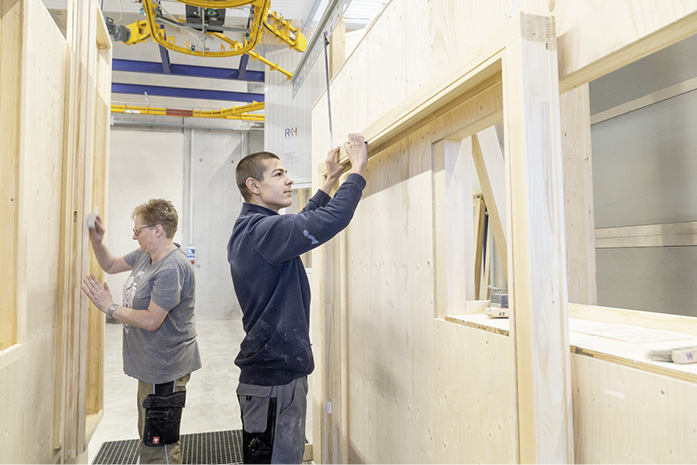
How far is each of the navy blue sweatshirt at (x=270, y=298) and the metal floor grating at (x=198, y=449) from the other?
1576 millimetres

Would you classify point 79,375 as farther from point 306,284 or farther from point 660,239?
point 660,239

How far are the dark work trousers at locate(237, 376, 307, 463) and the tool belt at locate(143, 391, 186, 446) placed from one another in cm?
63

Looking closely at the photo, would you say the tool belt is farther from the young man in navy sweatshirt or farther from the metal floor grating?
the metal floor grating

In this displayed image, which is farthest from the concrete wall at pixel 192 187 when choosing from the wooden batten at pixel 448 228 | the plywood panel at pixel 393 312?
the wooden batten at pixel 448 228

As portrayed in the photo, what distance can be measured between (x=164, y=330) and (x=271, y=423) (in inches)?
34.5

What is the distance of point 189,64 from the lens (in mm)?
7160

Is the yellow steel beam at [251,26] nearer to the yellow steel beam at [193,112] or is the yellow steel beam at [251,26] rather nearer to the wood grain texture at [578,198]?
the wood grain texture at [578,198]

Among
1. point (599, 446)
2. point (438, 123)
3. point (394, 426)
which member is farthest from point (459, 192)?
point (394, 426)

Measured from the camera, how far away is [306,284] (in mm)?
2049

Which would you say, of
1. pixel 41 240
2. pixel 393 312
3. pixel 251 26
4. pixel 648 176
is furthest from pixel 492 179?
pixel 251 26

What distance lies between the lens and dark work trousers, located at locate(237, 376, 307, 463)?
6.28 feet

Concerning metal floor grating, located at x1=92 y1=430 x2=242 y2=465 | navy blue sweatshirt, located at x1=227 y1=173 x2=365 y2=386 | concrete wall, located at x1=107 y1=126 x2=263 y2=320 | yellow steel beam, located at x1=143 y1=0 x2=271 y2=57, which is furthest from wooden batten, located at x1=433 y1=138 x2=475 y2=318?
concrete wall, located at x1=107 y1=126 x2=263 y2=320

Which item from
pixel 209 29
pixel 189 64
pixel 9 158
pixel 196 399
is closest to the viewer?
pixel 9 158

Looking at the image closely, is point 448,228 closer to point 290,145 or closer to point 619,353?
point 619,353
